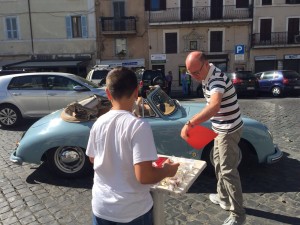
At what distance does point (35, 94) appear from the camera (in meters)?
9.05

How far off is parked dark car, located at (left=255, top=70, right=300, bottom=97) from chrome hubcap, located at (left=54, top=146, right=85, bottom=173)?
1540 cm

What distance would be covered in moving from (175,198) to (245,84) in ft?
48.9

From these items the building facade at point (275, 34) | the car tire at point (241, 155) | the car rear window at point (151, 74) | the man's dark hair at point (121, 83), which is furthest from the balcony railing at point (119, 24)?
the man's dark hair at point (121, 83)

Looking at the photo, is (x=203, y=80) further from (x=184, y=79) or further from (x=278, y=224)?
(x=184, y=79)

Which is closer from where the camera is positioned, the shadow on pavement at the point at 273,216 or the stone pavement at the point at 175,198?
the shadow on pavement at the point at 273,216

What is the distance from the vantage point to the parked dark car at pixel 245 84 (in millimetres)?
18000

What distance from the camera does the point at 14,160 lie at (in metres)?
4.84

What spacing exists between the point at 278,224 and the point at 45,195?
3.00 m

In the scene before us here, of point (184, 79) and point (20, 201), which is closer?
point (20, 201)

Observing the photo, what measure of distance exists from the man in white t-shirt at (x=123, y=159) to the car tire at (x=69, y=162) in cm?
286

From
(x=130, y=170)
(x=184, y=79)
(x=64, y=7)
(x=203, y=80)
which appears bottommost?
(x=184, y=79)

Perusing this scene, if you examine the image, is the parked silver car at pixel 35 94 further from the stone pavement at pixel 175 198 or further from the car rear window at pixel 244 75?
the car rear window at pixel 244 75

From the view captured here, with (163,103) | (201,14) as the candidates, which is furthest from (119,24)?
(163,103)

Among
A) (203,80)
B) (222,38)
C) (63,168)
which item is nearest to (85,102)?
(63,168)
